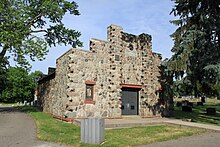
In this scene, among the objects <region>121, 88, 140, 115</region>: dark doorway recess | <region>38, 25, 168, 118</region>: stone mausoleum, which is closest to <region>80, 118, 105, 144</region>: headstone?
<region>38, 25, 168, 118</region>: stone mausoleum

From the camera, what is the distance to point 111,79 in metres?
16.6

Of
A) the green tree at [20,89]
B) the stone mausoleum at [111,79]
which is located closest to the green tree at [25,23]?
the stone mausoleum at [111,79]

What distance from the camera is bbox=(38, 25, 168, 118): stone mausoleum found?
588 inches

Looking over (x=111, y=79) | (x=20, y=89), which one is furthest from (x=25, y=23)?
(x=20, y=89)

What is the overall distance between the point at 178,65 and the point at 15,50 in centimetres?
1500

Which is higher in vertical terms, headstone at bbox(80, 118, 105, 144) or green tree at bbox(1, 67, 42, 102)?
green tree at bbox(1, 67, 42, 102)

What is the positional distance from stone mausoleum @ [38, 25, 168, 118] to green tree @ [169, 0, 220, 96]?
302 cm

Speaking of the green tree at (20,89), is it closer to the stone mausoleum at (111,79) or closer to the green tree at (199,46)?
the stone mausoleum at (111,79)

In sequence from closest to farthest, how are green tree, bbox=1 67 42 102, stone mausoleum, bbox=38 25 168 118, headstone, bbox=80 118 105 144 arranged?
headstone, bbox=80 118 105 144 → stone mausoleum, bbox=38 25 168 118 → green tree, bbox=1 67 42 102

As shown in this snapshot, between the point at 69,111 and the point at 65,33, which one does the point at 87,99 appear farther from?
the point at 65,33

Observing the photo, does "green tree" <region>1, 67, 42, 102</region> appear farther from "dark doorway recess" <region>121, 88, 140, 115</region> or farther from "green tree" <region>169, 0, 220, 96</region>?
"green tree" <region>169, 0, 220, 96</region>

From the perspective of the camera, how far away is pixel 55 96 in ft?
60.1

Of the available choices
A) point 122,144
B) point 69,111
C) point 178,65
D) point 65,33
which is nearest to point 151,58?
point 178,65

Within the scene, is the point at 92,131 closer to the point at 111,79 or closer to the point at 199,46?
the point at 111,79
